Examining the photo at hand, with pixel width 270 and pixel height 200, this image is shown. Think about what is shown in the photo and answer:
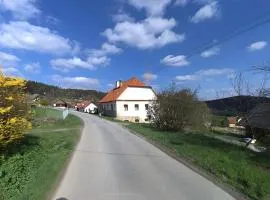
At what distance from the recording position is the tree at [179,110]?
93.8 ft

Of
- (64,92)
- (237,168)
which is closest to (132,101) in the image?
(237,168)

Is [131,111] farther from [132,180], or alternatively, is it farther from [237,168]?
[132,180]

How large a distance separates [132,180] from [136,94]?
52766mm

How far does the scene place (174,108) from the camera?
29062 mm

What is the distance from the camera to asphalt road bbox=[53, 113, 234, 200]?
9.00 metres

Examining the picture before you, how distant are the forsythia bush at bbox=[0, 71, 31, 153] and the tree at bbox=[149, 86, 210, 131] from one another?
48.5ft

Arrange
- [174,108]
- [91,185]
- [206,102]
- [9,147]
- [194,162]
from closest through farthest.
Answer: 1. [91,185]
2. [194,162]
3. [9,147]
4. [174,108]
5. [206,102]

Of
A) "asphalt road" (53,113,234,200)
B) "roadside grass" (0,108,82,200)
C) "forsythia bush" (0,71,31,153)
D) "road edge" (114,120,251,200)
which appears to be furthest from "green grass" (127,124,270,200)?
"forsythia bush" (0,71,31,153)

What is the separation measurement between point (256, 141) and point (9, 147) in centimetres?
1566

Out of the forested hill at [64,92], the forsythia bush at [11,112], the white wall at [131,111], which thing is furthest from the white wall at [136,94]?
the forested hill at [64,92]

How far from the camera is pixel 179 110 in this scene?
2873 cm

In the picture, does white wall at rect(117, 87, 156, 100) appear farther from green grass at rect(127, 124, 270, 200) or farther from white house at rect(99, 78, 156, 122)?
green grass at rect(127, 124, 270, 200)

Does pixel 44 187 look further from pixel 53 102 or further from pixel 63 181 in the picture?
pixel 53 102

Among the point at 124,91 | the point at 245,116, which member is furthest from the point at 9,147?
the point at 124,91
